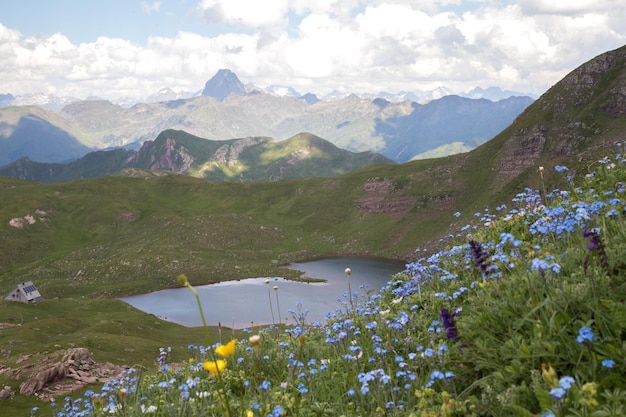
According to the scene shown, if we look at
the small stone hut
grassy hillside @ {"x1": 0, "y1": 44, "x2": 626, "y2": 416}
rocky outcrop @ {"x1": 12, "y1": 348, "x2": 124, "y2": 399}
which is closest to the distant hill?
grassy hillside @ {"x1": 0, "y1": 44, "x2": 626, "y2": 416}

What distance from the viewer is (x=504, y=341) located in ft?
22.5

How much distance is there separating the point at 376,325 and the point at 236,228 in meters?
179

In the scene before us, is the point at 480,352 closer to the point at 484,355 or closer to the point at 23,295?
the point at 484,355

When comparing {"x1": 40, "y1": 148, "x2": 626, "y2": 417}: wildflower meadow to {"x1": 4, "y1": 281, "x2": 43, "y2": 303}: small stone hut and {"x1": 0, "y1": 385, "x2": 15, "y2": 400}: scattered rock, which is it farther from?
{"x1": 4, "y1": 281, "x2": 43, "y2": 303}: small stone hut

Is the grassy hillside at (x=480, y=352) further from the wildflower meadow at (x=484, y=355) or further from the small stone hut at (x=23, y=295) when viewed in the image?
the small stone hut at (x=23, y=295)

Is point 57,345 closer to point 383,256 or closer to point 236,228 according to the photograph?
point 383,256

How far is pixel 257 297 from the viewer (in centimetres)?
11000

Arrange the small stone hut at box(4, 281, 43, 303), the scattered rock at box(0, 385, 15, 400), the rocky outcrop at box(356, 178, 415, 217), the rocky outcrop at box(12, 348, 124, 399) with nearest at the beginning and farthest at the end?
the scattered rock at box(0, 385, 15, 400)
the rocky outcrop at box(12, 348, 124, 399)
the small stone hut at box(4, 281, 43, 303)
the rocky outcrop at box(356, 178, 415, 217)

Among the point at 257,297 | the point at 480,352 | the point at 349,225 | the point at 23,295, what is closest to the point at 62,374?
→ the point at 480,352

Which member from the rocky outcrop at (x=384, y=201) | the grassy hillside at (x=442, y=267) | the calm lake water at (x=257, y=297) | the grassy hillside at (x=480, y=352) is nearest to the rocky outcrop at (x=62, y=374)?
the grassy hillside at (x=442, y=267)

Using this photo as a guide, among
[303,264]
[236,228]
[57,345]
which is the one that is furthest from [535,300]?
[236,228]

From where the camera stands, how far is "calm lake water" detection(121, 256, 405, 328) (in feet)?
304

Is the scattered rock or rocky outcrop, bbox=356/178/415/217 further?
rocky outcrop, bbox=356/178/415/217

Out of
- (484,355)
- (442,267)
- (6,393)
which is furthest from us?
(6,393)
